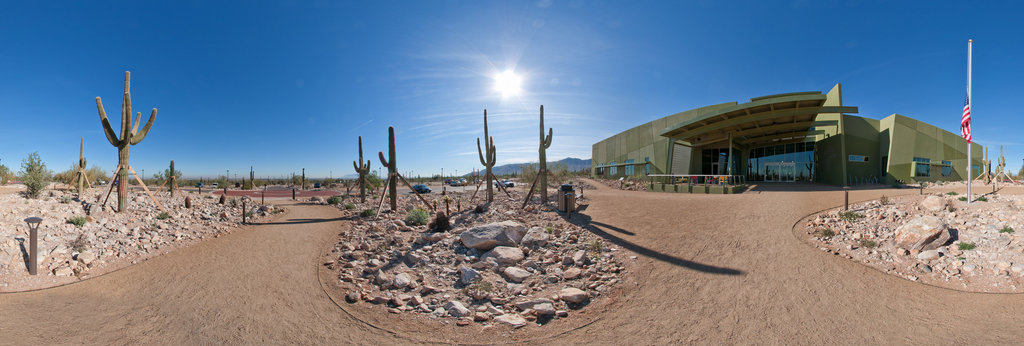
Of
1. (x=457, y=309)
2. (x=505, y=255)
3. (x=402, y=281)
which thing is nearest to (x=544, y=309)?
(x=457, y=309)

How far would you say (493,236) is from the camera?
25.2 feet

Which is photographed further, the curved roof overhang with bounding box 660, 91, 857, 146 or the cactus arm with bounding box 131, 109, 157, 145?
the curved roof overhang with bounding box 660, 91, 857, 146

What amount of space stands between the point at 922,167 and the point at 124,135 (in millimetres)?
47301

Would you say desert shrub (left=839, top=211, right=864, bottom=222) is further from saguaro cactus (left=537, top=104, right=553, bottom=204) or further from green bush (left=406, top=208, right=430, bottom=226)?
green bush (left=406, top=208, right=430, bottom=226)

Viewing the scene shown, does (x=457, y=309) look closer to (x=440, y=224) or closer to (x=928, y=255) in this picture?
(x=440, y=224)

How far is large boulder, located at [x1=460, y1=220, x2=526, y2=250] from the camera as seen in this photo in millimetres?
7637

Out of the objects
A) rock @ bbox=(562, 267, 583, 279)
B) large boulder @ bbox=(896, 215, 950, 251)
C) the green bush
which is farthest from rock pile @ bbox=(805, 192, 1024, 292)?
the green bush

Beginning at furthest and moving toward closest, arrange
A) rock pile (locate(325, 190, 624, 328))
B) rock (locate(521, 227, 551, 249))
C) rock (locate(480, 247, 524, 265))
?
rock (locate(521, 227, 551, 249)) → rock (locate(480, 247, 524, 265)) → rock pile (locate(325, 190, 624, 328))

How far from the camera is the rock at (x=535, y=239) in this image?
25.5 feet

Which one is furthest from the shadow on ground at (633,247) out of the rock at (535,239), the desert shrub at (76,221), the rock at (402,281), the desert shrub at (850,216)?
the desert shrub at (76,221)

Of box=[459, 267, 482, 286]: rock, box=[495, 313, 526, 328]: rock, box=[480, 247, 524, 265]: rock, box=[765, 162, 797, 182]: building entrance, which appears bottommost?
box=[495, 313, 526, 328]: rock

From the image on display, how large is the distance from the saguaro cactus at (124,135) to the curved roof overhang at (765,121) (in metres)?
25.9

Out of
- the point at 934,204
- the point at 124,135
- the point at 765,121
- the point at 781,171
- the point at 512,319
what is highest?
the point at 765,121

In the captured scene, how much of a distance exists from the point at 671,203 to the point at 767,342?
9.24 meters
